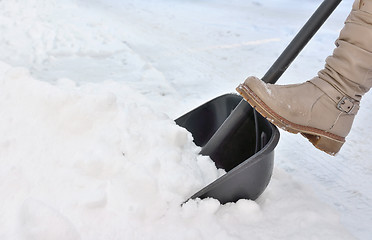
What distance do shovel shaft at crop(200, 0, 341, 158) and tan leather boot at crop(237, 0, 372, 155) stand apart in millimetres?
77

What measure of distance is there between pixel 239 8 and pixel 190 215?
4.65 meters

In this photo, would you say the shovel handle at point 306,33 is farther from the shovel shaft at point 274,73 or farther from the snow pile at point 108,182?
the snow pile at point 108,182

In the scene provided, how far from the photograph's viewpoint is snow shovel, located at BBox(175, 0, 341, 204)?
Result: 1.07 meters

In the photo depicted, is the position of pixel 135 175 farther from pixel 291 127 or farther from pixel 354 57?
pixel 354 57

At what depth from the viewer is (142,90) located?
2.18 meters

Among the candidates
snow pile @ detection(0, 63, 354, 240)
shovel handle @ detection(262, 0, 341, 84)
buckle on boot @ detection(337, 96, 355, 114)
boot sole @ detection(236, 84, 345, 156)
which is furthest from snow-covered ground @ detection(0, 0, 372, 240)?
shovel handle @ detection(262, 0, 341, 84)

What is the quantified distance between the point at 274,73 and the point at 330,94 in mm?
193

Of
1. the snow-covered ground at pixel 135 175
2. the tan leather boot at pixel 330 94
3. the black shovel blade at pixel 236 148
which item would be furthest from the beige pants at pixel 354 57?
the snow-covered ground at pixel 135 175

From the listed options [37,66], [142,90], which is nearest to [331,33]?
[142,90]

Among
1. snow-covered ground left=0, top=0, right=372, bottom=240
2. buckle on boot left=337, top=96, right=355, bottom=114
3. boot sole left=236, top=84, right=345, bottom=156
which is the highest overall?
buckle on boot left=337, top=96, right=355, bottom=114

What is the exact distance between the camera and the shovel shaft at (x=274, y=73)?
1.23 m

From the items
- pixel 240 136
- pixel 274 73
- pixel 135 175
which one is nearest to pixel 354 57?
pixel 274 73

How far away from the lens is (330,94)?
3.94 ft

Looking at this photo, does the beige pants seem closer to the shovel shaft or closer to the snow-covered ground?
the shovel shaft
